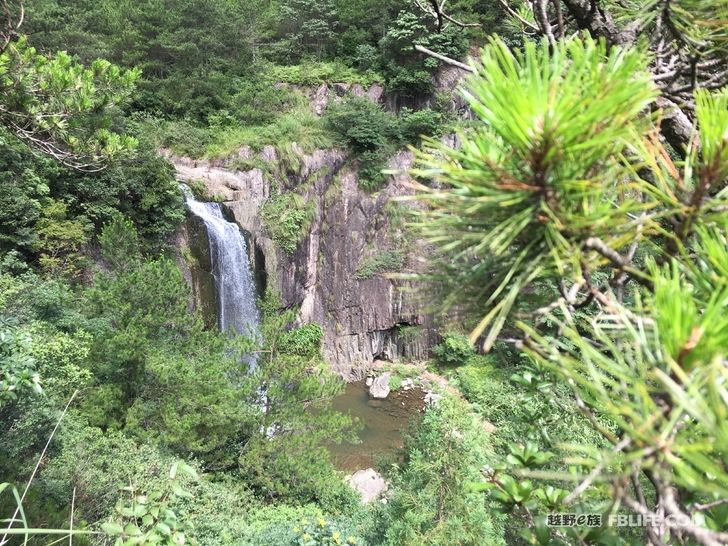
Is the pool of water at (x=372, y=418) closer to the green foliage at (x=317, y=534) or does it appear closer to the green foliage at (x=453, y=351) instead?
A: the green foliage at (x=453, y=351)

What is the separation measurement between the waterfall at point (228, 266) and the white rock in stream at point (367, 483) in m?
3.66

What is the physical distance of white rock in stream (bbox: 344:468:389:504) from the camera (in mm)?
6238

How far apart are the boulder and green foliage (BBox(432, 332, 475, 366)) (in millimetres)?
1826

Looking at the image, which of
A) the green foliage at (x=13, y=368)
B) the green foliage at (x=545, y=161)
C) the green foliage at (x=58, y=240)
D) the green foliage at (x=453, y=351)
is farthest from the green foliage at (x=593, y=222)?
the green foliage at (x=453, y=351)

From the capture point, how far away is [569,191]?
0.57 m

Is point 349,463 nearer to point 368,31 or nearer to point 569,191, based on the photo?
point 569,191

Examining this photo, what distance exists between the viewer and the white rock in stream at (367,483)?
624cm

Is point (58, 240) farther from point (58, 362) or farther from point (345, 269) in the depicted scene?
point (345, 269)

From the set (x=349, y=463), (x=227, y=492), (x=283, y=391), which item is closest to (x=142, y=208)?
(x=283, y=391)

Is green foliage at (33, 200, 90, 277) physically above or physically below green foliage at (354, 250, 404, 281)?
above

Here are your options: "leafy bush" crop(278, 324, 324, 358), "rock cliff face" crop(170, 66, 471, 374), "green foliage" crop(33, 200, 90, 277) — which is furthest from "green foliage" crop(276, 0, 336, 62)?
"green foliage" crop(33, 200, 90, 277)

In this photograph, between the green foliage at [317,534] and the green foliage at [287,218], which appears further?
the green foliage at [287,218]

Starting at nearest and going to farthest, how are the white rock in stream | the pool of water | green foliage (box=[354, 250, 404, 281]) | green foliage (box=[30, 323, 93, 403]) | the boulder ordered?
green foliage (box=[30, 323, 93, 403])
the white rock in stream
the pool of water
the boulder
green foliage (box=[354, 250, 404, 281])

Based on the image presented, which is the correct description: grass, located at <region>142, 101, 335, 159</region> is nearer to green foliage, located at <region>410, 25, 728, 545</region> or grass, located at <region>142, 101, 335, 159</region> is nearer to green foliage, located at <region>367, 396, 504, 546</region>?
green foliage, located at <region>367, 396, 504, 546</region>
